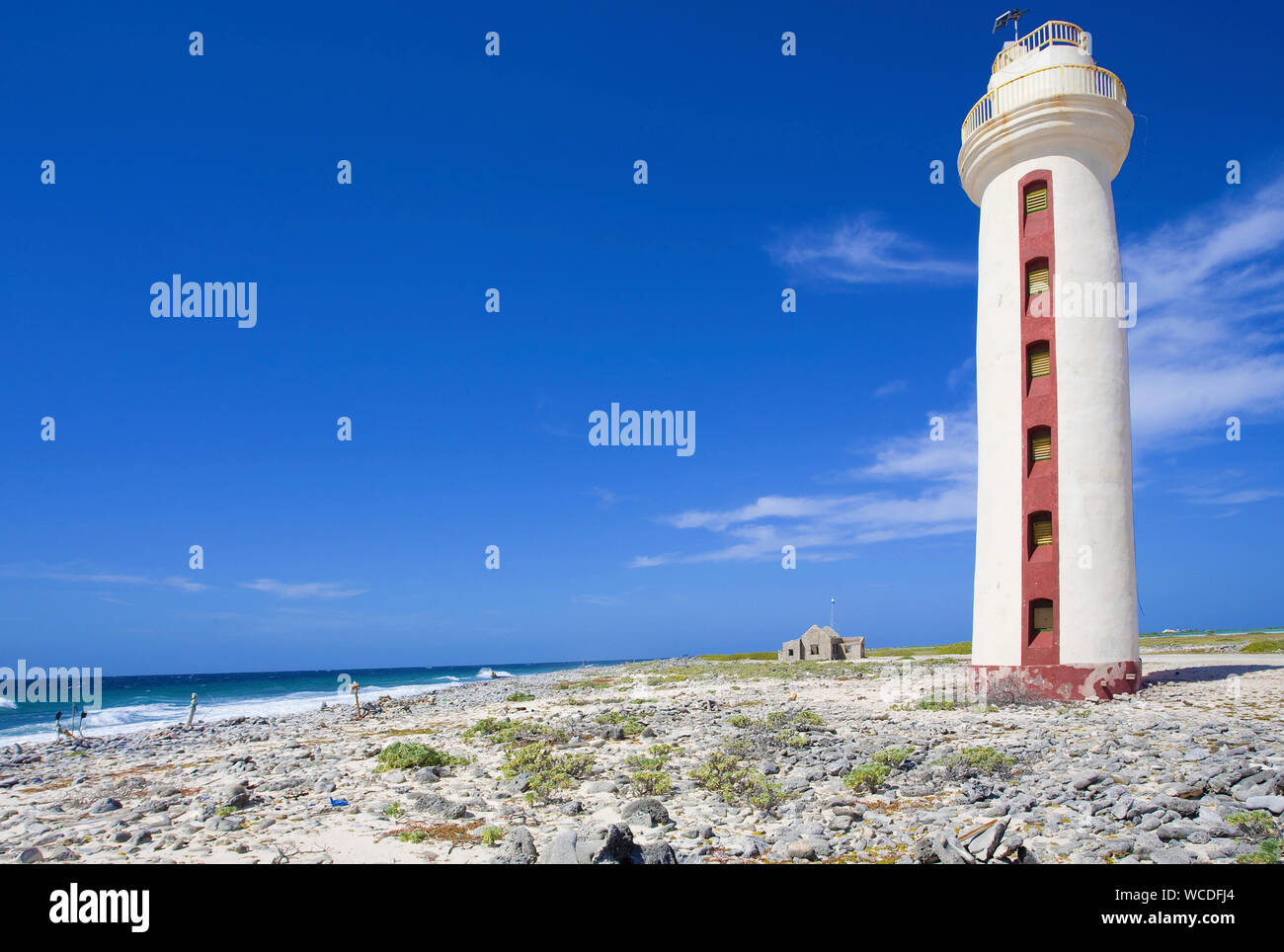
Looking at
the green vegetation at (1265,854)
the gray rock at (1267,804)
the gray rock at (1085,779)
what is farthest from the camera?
the gray rock at (1085,779)

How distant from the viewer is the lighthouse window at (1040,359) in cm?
1950

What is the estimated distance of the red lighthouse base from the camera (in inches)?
698

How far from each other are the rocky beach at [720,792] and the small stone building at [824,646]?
31.1 meters

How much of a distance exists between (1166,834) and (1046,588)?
12684mm

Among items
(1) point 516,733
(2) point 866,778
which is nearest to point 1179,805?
(2) point 866,778

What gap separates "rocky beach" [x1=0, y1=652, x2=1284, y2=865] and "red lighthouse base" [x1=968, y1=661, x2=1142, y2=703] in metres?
0.47

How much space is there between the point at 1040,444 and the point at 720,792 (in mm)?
14764

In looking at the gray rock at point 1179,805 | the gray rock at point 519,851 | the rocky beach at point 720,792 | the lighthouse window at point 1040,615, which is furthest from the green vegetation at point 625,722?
the lighthouse window at point 1040,615

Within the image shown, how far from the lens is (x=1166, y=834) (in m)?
7.08

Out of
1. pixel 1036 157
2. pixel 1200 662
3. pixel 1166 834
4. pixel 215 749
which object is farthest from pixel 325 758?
pixel 1200 662

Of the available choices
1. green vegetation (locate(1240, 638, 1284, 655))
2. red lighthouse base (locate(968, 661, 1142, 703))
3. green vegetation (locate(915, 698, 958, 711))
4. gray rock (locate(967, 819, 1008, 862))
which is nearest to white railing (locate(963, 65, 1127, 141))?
red lighthouse base (locate(968, 661, 1142, 703))

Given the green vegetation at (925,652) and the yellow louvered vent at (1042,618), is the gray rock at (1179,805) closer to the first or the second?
the yellow louvered vent at (1042,618)

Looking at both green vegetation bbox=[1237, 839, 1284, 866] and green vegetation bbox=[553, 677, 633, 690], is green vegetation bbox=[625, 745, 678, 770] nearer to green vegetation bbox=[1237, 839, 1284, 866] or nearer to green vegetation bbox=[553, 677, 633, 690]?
green vegetation bbox=[1237, 839, 1284, 866]
